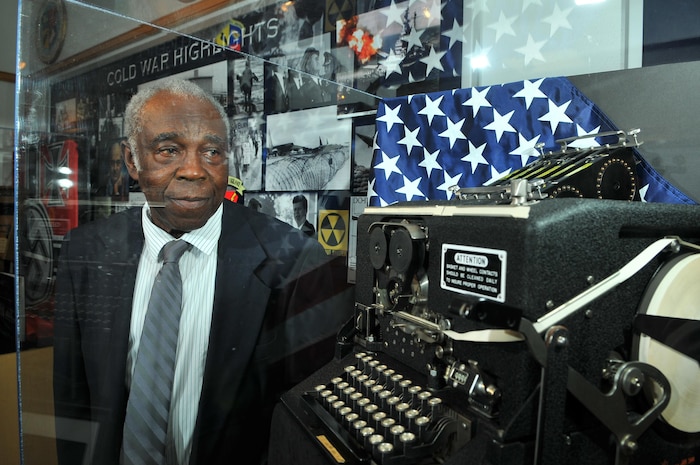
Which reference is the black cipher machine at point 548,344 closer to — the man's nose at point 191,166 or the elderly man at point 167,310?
the elderly man at point 167,310

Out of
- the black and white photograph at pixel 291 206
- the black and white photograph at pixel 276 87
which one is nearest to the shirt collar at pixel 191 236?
the black and white photograph at pixel 291 206

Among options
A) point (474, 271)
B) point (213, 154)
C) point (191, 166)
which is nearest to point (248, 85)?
point (213, 154)

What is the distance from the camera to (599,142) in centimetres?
250

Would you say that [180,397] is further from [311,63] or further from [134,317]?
[311,63]

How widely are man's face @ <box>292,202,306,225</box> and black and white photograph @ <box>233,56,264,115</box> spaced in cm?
55

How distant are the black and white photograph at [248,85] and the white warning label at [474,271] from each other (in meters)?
1.24

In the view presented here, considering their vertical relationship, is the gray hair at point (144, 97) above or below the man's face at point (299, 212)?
above

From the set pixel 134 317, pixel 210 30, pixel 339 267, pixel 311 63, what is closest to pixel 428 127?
pixel 311 63

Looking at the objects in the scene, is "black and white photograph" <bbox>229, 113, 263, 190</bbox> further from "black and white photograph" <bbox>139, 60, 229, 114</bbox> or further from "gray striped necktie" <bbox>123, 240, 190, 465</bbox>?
"gray striped necktie" <bbox>123, 240, 190, 465</bbox>

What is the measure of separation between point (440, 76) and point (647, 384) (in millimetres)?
2353

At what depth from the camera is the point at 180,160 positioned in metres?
2.03

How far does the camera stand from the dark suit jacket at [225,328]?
1984 millimetres

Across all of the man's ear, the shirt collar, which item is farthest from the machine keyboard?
the man's ear

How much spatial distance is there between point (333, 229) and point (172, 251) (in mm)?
1036
